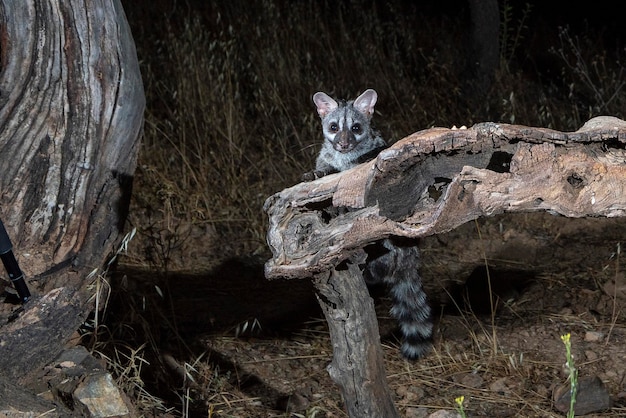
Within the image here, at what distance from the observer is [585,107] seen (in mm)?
6965

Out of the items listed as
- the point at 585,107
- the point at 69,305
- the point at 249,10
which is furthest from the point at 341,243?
the point at 249,10

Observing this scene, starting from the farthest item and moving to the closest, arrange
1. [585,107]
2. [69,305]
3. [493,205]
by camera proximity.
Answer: [585,107]
[69,305]
[493,205]

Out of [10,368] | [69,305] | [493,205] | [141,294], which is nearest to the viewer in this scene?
[493,205]

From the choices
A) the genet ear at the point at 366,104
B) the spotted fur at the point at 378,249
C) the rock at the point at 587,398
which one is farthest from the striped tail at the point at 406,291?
the genet ear at the point at 366,104

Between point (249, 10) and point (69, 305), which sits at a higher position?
point (249, 10)

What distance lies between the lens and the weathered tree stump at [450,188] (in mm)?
2871

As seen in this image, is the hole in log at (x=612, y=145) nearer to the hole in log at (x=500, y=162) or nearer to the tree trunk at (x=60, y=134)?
the hole in log at (x=500, y=162)

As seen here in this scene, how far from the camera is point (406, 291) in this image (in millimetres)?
4297

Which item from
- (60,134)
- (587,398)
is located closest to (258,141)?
(60,134)

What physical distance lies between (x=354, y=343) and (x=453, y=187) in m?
0.77

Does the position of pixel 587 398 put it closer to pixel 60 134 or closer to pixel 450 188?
pixel 450 188

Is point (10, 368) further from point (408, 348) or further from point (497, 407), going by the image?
point (497, 407)

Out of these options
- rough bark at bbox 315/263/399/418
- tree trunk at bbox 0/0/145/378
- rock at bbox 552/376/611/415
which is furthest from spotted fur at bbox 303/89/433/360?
tree trunk at bbox 0/0/145/378

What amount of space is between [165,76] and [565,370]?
4.40 metres
